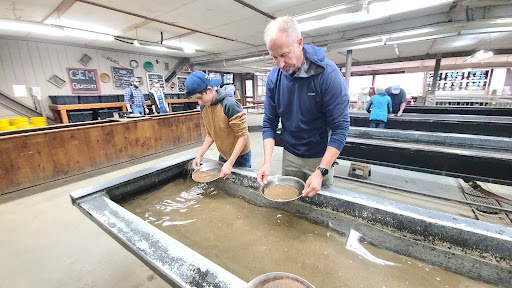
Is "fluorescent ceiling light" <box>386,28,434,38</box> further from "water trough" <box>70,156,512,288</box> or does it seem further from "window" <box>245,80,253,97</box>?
"window" <box>245,80,253,97</box>

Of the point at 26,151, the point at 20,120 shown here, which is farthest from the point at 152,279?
the point at 20,120

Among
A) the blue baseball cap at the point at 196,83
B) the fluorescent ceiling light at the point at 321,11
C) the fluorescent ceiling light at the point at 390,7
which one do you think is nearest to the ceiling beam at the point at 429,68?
the fluorescent ceiling light at the point at 390,7

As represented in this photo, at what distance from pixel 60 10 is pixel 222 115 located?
445 centimetres

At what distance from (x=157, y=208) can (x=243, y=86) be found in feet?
45.4

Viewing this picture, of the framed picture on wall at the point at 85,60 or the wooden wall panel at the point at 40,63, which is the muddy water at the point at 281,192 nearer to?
the wooden wall panel at the point at 40,63

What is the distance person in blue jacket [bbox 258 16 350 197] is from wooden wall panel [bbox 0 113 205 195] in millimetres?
3546

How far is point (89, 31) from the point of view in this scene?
4742 millimetres

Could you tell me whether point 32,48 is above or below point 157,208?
above

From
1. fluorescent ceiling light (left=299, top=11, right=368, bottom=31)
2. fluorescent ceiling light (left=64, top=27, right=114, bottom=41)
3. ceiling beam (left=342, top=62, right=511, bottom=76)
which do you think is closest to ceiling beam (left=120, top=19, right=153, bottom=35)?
fluorescent ceiling light (left=64, top=27, right=114, bottom=41)

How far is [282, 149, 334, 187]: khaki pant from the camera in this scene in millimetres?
1463

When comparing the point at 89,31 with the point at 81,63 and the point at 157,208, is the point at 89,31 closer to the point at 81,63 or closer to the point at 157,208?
the point at 81,63

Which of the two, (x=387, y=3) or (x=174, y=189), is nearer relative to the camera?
(x=174, y=189)

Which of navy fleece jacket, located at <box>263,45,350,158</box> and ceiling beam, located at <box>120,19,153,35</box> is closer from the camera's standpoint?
navy fleece jacket, located at <box>263,45,350,158</box>

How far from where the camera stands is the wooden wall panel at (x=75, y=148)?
290 centimetres
